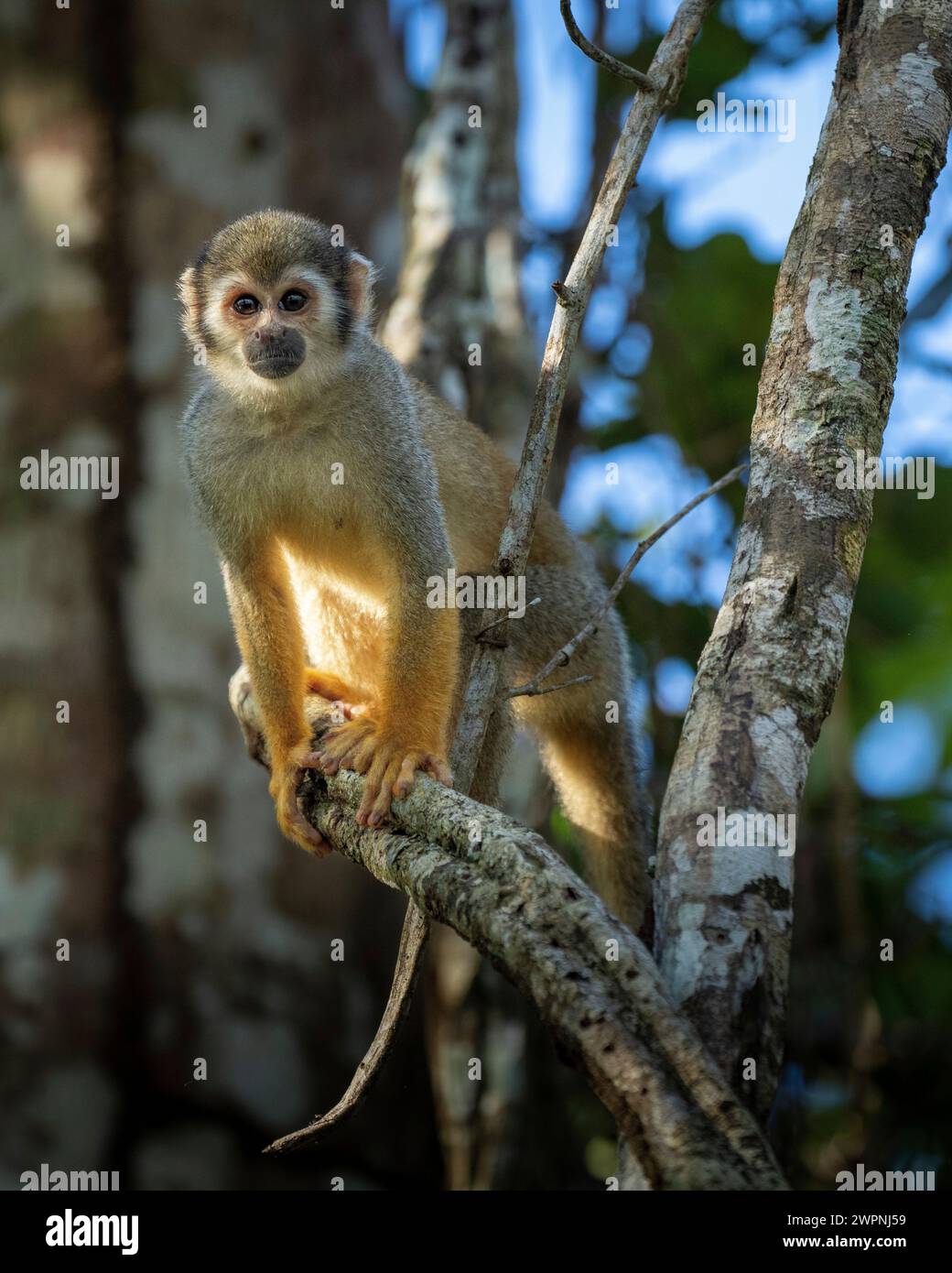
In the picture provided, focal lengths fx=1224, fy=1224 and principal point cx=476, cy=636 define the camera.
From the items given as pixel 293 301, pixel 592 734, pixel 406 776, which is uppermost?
pixel 293 301

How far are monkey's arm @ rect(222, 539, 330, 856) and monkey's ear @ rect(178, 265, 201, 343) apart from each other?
89 centimetres

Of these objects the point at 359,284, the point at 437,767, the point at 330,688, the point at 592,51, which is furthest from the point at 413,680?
the point at 592,51

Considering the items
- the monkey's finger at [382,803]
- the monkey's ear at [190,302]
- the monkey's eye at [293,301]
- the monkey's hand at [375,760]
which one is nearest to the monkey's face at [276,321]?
the monkey's eye at [293,301]

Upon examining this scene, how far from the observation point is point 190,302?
4715mm

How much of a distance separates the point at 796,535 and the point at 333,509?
2.10 meters

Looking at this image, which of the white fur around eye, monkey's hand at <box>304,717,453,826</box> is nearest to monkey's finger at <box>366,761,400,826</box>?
monkey's hand at <box>304,717,453,826</box>

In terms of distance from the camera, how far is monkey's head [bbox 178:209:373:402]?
4383 mm

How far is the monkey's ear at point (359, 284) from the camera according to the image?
15.4ft

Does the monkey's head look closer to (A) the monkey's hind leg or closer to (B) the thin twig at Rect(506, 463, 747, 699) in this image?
(A) the monkey's hind leg

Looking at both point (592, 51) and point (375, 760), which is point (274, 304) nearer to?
point (592, 51)

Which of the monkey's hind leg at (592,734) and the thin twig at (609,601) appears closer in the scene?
the thin twig at (609,601)

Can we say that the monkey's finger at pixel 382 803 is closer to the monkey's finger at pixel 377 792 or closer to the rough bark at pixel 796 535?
the monkey's finger at pixel 377 792

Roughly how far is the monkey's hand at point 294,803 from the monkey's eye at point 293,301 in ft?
5.27
